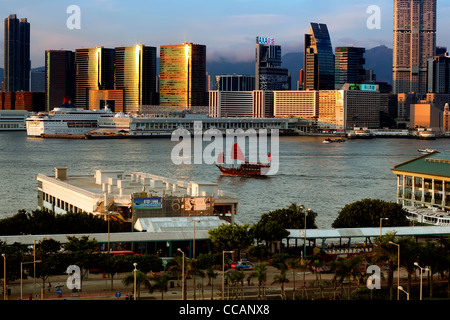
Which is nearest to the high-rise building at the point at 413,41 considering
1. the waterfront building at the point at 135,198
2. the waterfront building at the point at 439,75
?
the waterfront building at the point at 439,75

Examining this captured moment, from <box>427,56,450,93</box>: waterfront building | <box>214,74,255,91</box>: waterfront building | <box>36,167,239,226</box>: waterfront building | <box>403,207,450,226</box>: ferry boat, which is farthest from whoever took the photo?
<box>427,56,450,93</box>: waterfront building

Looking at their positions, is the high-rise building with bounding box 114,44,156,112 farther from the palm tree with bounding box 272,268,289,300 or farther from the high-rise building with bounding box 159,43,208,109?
the palm tree with bounding box 272,268,289,300

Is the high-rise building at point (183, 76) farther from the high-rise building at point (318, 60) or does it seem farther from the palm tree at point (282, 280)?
the palm tree at point (282, 280)

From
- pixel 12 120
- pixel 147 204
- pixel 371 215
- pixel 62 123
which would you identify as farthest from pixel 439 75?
pixel 147 204

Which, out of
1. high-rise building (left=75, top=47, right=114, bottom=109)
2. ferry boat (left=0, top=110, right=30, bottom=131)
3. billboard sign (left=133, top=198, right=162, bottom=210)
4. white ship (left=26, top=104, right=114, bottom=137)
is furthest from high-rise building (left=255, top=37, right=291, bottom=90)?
billboard sign (left=133, top=198, right=162, bottom=210)
